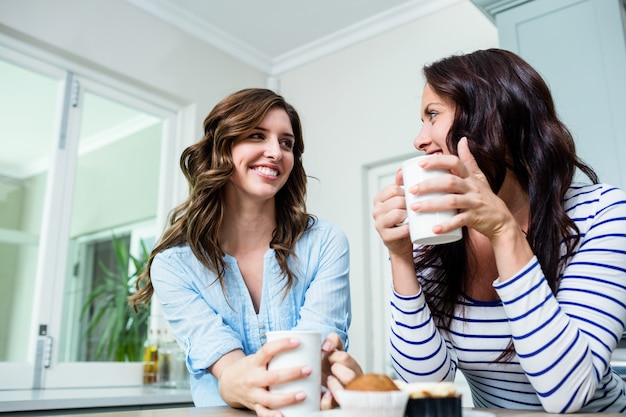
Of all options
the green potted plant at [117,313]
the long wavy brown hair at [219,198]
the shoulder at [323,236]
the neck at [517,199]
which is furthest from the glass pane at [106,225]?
the neck at [517,199]

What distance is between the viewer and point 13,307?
2484 millimetres

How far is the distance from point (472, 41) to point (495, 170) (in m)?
2.16

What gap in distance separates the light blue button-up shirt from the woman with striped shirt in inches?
8.3

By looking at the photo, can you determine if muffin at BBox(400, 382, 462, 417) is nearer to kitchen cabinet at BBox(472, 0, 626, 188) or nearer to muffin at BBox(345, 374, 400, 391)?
muffin at BBox(345, 374, 400, 391)

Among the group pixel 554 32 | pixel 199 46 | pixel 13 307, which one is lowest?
pixel 13 307

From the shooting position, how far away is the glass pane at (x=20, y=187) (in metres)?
2.48

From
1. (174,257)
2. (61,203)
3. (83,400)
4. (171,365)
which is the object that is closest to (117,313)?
(171,365)

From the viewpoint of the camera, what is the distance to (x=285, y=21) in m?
3.32

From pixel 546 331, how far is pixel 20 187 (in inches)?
99.3

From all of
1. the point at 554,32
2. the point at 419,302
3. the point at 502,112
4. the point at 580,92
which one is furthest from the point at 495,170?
the point at 554,32

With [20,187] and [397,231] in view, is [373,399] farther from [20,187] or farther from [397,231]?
[20,187]

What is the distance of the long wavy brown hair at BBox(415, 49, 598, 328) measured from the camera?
0.93 meters

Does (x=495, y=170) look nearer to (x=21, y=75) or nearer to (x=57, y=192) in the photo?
(x=57, y=192)

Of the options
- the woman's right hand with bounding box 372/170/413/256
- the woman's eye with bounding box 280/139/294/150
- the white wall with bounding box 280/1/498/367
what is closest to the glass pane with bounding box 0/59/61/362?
the white wall with bounding box 280/1/498/367
